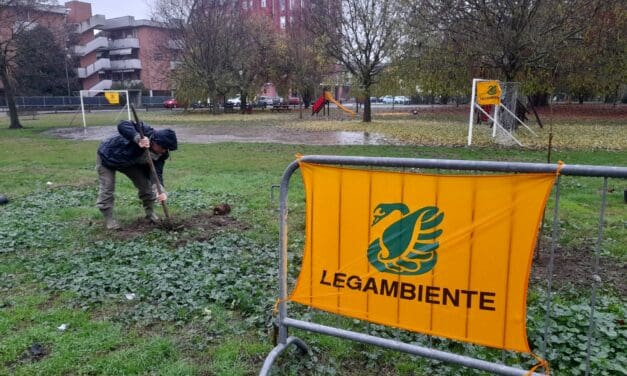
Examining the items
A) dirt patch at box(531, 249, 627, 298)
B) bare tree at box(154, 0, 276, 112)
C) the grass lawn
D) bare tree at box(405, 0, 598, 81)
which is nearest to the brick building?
bare tree at box(154, 0, 276, 112)

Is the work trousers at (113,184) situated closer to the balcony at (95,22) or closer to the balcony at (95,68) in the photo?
the balcony at (95,68)

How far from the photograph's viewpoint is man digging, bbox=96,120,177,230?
579 cm

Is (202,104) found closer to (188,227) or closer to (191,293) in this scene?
(188,227)

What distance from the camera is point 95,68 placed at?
68625 mm

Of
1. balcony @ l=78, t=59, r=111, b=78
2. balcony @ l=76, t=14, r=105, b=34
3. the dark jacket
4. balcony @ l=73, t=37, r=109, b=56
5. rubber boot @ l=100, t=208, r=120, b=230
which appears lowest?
rubber boot @ l=100, t=208, r=120, b=230

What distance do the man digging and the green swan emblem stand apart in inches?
145

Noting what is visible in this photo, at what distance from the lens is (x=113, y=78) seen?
70125mm

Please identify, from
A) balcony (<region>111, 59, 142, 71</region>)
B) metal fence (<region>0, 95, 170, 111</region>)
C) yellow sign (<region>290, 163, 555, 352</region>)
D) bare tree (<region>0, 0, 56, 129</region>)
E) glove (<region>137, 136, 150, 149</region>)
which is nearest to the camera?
yellow sign (<region>290, 163, 555, 352</region>)

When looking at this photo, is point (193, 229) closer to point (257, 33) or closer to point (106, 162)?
point (106, 162)

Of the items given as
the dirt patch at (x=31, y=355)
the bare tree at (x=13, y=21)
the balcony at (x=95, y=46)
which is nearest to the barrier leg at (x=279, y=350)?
the dirt patch at (x=31, y=355)

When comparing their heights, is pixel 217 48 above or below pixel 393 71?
above

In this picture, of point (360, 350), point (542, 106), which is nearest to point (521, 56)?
point (360, 350)

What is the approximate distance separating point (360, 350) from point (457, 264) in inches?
44.3

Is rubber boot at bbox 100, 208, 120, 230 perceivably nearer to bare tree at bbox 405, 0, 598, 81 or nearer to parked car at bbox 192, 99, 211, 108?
bare tree at bbox 405, 0, 598, 81
